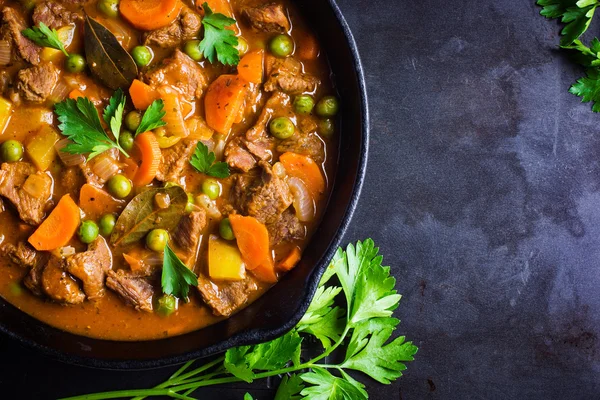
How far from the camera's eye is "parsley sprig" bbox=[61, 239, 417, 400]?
4348mm

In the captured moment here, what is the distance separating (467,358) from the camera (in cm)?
486

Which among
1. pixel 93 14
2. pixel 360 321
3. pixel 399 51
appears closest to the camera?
pixel 93 14

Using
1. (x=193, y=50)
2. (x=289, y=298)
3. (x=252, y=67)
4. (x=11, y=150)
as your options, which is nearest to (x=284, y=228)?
(x=289, y=298)

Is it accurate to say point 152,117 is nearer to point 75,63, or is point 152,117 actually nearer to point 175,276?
point 75,63

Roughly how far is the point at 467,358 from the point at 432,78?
217 centimetres

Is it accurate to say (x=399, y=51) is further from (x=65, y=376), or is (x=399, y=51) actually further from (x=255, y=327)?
(x=65, y=376)

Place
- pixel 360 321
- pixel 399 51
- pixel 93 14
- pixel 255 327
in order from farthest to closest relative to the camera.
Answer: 1. pixel 399 51
2. pixel 360 321
3. pixel 93 14
4. pixel 255 327

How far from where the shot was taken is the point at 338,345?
460 cm

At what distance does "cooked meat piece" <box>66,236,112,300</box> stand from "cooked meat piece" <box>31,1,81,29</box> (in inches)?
56.4

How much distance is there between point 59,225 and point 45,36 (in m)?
1.21

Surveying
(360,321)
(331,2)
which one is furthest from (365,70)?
(360,321)

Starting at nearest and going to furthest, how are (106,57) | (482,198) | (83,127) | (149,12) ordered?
(83,127) < (106,57) < (149,12) < (482,198)

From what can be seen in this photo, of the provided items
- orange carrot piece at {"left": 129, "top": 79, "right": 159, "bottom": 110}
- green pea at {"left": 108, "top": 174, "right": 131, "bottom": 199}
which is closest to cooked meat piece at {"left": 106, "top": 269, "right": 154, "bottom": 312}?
green pea at {"left": 108, "top": 174, "right": 131, "bottom": 199}

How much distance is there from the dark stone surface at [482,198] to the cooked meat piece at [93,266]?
123 cm
